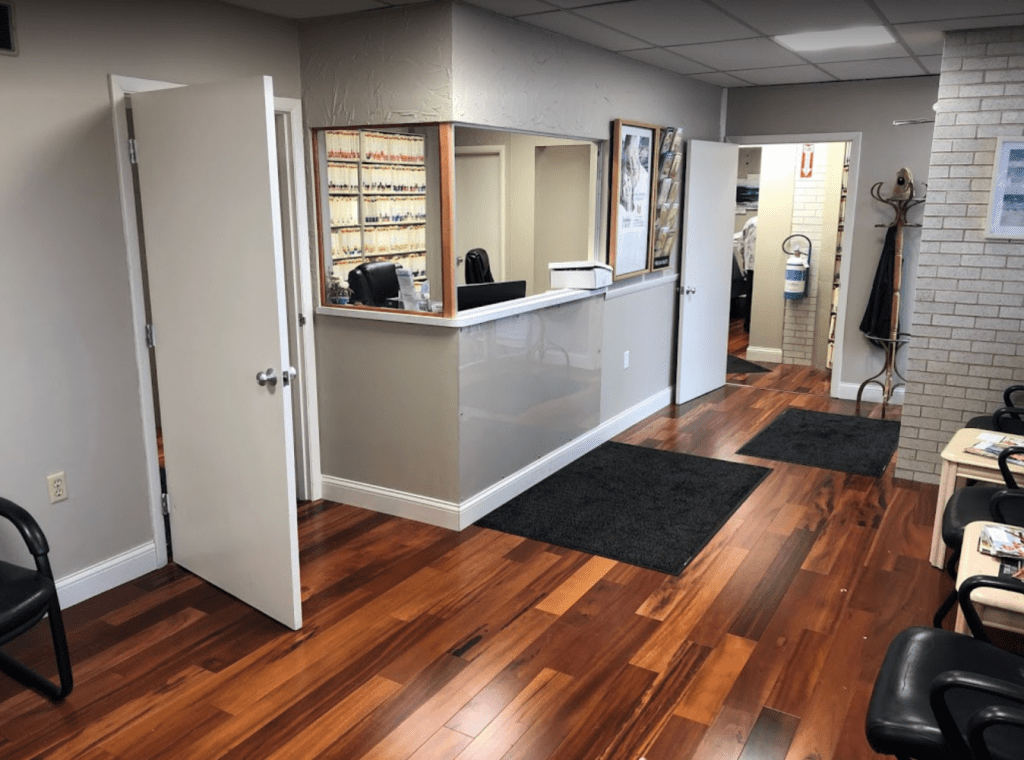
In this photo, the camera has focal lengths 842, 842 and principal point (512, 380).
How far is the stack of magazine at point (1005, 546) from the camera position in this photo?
2.21 meters

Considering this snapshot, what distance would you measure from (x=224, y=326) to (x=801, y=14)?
8.86 feet

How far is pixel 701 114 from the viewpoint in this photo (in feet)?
19.2

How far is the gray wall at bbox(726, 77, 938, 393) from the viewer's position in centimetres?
568

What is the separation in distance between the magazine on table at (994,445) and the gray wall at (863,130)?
2756 millimetres

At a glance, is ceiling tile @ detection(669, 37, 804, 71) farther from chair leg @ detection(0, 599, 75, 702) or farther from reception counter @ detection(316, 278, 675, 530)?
chair leg @ detection(0, 599, 75, 702)

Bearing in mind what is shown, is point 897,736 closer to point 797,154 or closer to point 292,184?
Answer: point 292,184

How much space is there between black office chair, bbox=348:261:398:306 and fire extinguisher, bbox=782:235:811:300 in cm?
426

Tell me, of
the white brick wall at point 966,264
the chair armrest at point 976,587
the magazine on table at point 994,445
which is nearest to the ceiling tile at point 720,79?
the white brick wall at point 966,264

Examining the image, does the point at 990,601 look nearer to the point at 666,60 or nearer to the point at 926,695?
the point at 926,695

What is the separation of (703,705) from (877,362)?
14.0 ft

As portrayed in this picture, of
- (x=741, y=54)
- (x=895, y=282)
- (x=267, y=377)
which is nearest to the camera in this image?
(x=267, y=377)

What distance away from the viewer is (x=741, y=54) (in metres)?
4.62

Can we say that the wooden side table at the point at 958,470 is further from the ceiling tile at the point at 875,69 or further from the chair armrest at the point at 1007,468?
the ceiling tile at the point at 875,69

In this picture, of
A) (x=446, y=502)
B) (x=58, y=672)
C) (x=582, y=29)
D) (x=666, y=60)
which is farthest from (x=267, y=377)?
(x=666, y=60)
